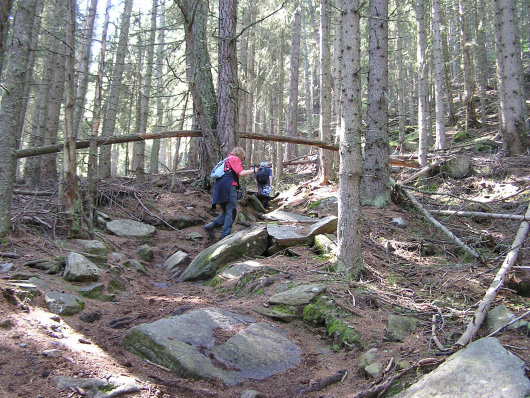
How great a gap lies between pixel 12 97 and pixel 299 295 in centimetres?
460

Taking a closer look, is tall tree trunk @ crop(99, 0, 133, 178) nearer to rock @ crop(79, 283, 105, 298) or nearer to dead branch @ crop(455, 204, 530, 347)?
rock @ crop(79, 283, 105, 298)

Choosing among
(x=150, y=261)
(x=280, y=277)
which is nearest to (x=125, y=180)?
(x=150, y=261)

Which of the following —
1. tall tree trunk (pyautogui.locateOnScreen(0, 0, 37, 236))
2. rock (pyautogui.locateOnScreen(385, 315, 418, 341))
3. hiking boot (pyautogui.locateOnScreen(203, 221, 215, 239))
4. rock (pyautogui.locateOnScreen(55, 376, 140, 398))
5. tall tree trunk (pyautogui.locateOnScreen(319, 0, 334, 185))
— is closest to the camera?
rock (pyautogui.locateOnScreen(55, 376, 140, 398))

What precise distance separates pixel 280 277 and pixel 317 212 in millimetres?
3988

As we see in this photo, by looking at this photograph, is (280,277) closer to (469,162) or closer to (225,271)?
(225,271)

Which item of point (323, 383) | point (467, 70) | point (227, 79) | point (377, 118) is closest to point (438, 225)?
point (377, 118)

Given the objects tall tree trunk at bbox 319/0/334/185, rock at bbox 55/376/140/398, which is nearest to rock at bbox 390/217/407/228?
tall tree trunk at bbox 319/0/334/185

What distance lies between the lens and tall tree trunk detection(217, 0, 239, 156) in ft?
30.5

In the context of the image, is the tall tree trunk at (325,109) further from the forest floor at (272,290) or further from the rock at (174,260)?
the rock at (174,260)

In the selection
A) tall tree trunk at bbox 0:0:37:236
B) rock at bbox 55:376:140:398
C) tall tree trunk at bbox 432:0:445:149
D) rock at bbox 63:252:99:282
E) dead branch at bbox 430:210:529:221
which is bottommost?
rock at bbox 55:376:140:398

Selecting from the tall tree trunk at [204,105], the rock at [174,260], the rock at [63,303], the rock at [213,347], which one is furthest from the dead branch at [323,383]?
the tall tree trunk at [204,105]

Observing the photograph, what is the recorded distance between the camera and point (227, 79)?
376 inches

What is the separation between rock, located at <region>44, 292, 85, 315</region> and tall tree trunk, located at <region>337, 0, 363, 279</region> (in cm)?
326

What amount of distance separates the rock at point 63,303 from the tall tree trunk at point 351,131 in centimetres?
326
